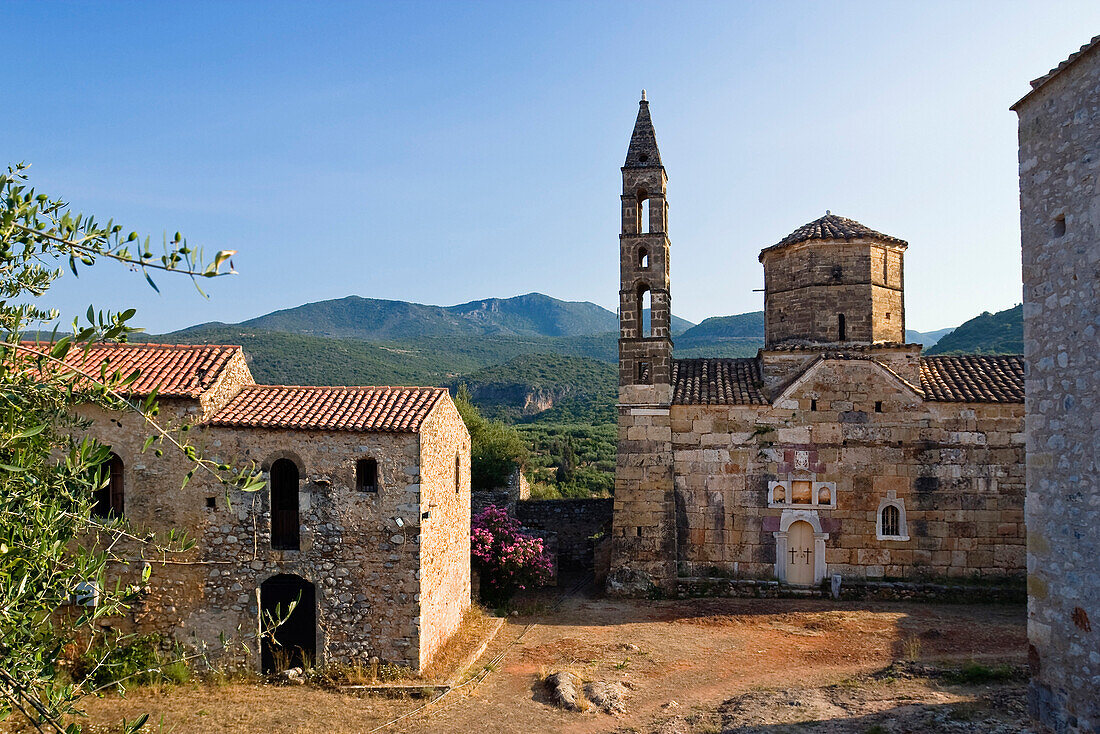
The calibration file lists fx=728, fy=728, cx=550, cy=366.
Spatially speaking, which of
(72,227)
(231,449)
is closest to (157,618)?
(231,449)

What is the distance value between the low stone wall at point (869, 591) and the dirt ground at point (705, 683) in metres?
0.37

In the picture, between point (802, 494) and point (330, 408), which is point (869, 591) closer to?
point (802, 494)

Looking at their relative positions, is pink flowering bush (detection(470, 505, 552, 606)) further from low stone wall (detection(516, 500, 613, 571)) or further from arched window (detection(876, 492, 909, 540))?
arched window (detection(876, 492, 909, 540))

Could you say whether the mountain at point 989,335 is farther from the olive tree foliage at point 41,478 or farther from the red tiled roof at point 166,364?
the olive tree foliage at point 41,478

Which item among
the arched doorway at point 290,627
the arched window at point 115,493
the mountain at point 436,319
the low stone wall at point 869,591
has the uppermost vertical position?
the mountain at point 436,319

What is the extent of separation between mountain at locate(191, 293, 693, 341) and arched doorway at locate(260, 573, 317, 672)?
64.2 meters

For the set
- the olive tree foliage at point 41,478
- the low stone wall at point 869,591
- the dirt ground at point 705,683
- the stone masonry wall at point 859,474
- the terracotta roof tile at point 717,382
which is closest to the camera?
the olive tree foliage at point 41,478

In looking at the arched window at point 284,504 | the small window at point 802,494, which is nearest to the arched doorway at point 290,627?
the arched window at point 284,504

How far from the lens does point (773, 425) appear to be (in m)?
17.3

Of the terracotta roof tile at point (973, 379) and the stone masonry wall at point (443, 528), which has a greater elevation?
the terracotta roof tile at point (973, 379)

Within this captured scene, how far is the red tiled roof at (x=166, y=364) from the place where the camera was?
12.2 meters

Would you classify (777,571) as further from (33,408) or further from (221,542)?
(33,408)

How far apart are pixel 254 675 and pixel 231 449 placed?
370cm

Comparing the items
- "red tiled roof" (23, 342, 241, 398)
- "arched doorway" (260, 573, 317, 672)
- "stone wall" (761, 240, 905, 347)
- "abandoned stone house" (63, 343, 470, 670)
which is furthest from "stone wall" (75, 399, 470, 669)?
"stone wall" (761, 240, 905, 347)
